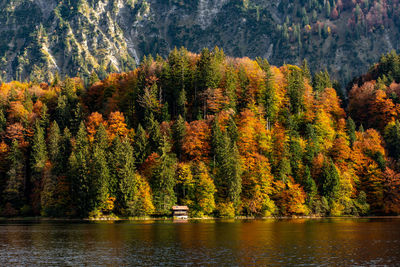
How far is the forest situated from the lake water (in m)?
42.8

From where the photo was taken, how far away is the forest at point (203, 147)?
146 metres

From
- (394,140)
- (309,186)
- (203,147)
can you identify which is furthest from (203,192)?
(394,140)

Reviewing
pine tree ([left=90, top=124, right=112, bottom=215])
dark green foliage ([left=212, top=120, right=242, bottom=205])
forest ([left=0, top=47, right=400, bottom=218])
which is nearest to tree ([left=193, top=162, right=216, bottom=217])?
forest ([left=0, top=47, right=400, bottom=218])

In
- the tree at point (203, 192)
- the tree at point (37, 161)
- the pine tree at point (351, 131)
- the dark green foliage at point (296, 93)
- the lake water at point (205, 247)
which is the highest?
the dark green foliage at point (296, 93)

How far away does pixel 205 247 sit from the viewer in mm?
75000

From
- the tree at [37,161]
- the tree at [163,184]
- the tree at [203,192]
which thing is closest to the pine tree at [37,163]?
the tree at [37,161]

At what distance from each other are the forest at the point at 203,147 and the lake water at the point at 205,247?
42781 millimetres

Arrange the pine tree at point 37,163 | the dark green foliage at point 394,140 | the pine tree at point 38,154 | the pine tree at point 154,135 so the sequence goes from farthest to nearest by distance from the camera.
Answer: the dark green foliage at point 394,140, the pine tree at point 38,154, the pine tree at point 37,163, the pine tree at point 154,135

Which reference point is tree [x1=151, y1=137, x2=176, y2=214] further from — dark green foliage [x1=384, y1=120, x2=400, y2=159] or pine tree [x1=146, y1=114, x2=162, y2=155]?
dark green foliage [x1=384, y1=120, x2=400, y2=159]

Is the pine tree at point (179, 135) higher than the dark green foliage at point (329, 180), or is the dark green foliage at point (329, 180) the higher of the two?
the pine tree at point (179, 135)

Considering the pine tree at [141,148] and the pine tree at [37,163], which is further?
the pine tree at [37,163]

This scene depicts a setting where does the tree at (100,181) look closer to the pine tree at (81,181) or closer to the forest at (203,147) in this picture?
the forest at (203,147)

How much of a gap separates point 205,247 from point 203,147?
84.2 metres

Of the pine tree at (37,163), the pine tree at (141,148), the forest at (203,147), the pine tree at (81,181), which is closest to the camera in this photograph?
the pine tree at (81,181)
